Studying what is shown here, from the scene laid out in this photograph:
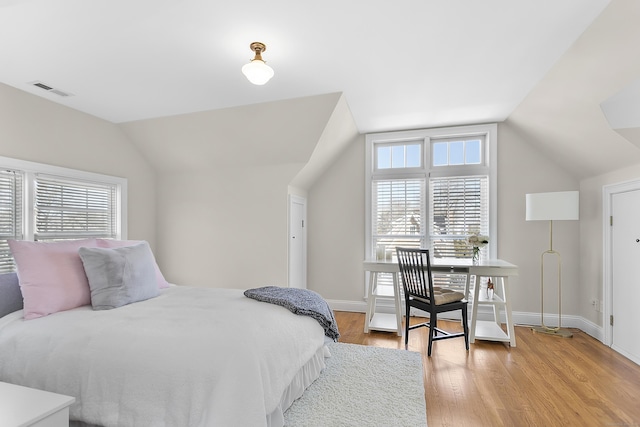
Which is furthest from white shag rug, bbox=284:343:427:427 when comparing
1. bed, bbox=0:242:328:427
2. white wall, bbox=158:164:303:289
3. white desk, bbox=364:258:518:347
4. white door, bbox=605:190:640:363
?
white door, bbox=605:190:640:363

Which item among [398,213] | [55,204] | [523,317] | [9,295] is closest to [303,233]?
[398,213]

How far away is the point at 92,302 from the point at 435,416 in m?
2.34

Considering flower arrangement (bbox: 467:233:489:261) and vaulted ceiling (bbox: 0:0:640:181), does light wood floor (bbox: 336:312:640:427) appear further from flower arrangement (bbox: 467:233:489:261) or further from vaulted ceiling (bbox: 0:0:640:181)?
vaulted ceiling (bbox: 0:0:640:181)

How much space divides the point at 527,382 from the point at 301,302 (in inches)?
71.2

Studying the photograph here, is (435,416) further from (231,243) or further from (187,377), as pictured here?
(231,243)

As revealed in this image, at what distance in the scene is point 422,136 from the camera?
4238 mm

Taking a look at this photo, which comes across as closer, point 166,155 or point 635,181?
point 635,181

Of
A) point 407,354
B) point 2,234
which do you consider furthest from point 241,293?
point 2,234

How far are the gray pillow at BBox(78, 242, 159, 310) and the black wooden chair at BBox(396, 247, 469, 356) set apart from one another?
7.47 feet

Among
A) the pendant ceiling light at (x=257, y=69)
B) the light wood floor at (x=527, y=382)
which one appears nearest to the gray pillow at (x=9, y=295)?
the pendant ceiling light at (x=257, y=69)

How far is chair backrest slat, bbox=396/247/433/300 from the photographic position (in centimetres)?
301

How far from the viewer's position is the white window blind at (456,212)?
407 cm

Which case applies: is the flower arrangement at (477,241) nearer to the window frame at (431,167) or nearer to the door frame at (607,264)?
the window frame at (431,167)

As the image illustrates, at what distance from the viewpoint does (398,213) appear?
4379 millimetres
